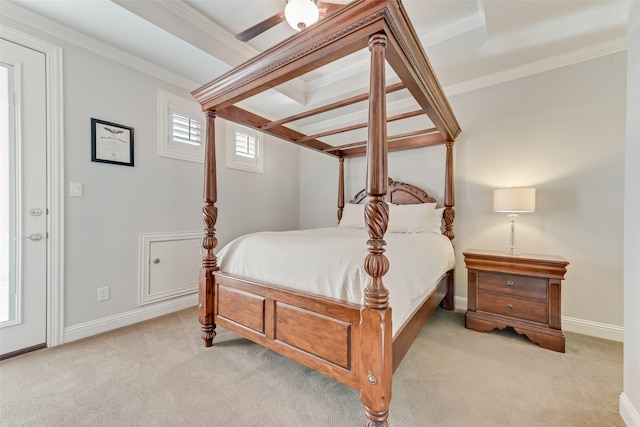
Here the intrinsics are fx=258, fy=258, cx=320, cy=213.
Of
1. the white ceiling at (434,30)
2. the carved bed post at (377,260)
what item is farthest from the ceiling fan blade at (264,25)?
the carved bed post at (377,260)

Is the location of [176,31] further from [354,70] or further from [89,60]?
[354,70]

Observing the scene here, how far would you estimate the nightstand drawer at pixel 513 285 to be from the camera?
2.14 meters

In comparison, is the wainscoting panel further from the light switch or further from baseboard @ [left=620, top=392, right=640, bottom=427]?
baseboard @ [left=620, top=392, right=640, bottom=427]

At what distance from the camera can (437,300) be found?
2.32m

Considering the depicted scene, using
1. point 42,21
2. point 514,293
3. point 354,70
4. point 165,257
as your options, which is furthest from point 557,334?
point 42,21

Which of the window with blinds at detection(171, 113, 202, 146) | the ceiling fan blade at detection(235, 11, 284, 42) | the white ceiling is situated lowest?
the window with blinds at detection(171, 113, 202, 146)

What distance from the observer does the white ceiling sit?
197 cm

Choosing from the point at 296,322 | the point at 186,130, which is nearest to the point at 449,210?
the point at 296,322

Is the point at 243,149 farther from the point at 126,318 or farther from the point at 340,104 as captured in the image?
the point at 126,318

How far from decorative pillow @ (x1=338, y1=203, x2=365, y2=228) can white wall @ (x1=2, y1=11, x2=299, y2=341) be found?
1.79m

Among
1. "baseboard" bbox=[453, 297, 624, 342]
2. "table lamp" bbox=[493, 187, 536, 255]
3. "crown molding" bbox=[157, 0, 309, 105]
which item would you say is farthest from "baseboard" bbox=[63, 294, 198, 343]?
"baseboard" bbox=[453, 297, 624, 342]

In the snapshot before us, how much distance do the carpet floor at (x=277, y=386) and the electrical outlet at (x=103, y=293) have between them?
33 cm

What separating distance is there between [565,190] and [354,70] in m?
2.51

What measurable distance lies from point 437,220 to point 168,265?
2999mm
